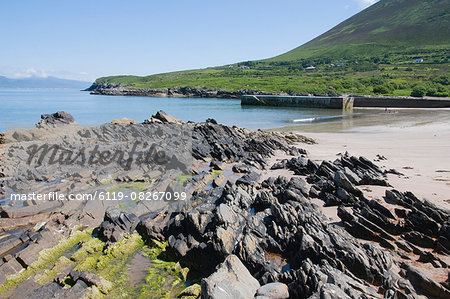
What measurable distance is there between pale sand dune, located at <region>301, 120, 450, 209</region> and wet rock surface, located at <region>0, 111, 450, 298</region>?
4.72 ft

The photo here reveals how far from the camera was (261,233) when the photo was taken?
10.0 m

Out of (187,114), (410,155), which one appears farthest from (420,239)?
(187,114)

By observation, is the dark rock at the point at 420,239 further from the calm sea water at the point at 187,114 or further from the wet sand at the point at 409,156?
the calm sea water at the point at 187,114

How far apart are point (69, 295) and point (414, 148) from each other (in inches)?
979

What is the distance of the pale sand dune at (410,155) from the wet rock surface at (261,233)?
4.72 feet

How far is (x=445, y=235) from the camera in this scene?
9.24 meters

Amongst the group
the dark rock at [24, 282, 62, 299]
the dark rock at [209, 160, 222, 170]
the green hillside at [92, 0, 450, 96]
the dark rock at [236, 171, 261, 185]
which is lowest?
the dark rock at [209, 160, 222, 170]

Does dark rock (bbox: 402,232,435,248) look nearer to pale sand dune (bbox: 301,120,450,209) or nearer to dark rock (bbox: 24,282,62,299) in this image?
pale sand dune (bbox: 301,120,450,209)

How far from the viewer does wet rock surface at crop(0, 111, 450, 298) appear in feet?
23.7

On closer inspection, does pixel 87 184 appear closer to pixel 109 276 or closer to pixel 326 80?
pixel 109 276

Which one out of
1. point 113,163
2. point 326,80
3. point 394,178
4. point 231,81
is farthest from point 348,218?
point 231,81

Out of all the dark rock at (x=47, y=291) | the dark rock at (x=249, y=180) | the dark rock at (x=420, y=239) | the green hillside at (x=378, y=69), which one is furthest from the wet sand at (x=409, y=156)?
the green hillside at (x=378, y=69)

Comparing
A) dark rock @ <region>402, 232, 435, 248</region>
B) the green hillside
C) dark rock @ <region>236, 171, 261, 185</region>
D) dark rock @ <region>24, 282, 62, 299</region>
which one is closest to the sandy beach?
dark rock @ <region>402, 232, 435, 248</region>

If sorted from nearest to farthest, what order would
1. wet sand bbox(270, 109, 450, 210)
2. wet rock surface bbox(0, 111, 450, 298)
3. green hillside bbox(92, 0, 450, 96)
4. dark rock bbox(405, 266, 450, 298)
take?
dark rock bbox(405, 266, 450, 298) → wet rock surface bbox(0, 111, 450, 298) → wet sand bbox(270, 109, 450, 210) → green hillside bbox(92, 0, 450, 96)
